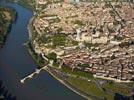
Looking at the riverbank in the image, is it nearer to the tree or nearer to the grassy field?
the grassy field

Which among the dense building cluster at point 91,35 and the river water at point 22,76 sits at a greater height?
the dense building cluster at point 91,35

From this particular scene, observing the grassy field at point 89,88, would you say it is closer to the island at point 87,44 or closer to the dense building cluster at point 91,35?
the island at point 87,44

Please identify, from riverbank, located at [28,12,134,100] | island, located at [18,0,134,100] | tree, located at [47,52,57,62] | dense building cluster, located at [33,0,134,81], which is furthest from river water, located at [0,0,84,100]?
dense building cluster, located at [33,0,134,81]

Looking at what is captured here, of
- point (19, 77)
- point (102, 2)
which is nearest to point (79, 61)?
point (19, 77)

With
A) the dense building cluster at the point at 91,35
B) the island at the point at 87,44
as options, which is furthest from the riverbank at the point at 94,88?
the dense building cluster at the point at 91,35

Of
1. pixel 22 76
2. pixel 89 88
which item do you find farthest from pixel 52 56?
pixel 89 88

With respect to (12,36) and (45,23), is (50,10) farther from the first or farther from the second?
(12,36)
